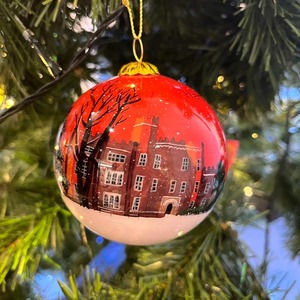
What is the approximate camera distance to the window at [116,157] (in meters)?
0.34

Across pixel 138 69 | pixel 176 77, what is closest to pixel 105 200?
pixel 138 69

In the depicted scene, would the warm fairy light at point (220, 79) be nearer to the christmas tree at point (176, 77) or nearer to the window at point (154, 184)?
the christmas tree at point (176, 77)

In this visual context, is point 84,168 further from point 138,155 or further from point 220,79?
point 220,79

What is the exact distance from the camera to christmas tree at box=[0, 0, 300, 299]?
46 cm

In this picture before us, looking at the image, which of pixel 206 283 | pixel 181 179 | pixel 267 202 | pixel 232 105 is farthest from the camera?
pixel 267 202

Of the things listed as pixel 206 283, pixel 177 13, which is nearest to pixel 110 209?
pixel 206 283

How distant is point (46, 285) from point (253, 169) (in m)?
0.32

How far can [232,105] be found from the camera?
22.6 inches

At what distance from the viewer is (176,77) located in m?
0.57

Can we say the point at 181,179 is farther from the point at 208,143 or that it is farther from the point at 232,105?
the point at 232,105

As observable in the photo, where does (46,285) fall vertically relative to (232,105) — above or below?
below

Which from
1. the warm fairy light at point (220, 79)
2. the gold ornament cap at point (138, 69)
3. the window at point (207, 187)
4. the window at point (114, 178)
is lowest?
the window at point (207, 187)

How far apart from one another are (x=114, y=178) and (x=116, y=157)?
2cm

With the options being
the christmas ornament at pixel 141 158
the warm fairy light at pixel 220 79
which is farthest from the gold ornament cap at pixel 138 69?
the warm fairy light at pixel 220 79
